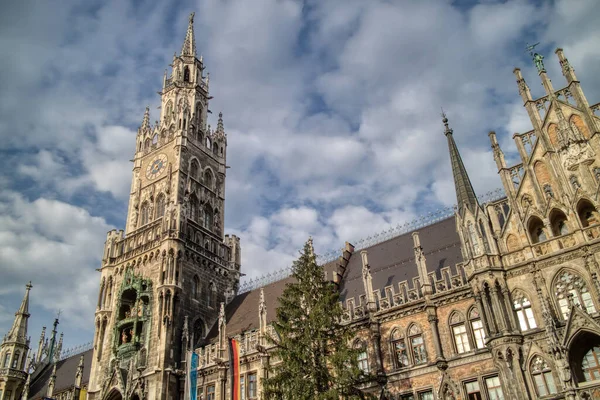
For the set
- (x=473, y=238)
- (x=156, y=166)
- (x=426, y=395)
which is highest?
(x=156, y=166)

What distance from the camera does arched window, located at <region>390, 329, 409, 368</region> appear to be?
1083 inches

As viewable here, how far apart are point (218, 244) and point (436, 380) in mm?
24419

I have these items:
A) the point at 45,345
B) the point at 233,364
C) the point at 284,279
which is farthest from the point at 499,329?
the point at 45,345

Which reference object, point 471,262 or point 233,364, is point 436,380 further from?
point 233,364

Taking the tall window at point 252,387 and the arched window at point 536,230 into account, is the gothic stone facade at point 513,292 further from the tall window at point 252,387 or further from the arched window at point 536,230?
the tall window at point 252,387

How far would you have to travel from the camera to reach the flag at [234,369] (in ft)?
106

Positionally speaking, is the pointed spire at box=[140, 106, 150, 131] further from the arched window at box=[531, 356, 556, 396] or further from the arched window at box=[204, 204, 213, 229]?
the arched window at box=[531, 356, 556, 396]

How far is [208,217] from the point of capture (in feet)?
152

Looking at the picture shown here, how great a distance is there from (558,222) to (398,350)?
10418mm

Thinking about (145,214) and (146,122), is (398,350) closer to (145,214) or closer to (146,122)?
(145,214)

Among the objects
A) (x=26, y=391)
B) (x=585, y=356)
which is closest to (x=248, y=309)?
(x=585, y=356)

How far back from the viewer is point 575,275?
77.2 ft

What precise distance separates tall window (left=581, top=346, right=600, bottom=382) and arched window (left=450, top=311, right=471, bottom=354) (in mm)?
5139

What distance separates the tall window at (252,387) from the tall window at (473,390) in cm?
1332
